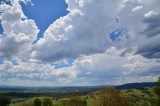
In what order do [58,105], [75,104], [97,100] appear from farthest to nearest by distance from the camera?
[58,105] < [75,104] < [97,100]

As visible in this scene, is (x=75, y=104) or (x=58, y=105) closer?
(x=75, y=104)

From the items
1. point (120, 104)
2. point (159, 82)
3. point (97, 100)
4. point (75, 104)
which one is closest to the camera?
point (120, 104)

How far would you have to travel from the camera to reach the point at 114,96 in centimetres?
10538

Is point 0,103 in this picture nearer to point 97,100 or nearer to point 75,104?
point 75,104

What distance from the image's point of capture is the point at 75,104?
136750mm

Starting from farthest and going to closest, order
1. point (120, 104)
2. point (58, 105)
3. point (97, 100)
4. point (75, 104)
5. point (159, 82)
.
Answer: point (58, 105) → point (75, 104) → point (159, 82) → point (97, 100) → point (120, 104)

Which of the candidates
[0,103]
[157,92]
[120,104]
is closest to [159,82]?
[157,92]

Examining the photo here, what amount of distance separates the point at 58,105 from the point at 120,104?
229 ft

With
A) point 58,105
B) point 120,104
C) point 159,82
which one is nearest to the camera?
point 120,104

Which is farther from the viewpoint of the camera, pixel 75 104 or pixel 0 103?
pixel 0 103

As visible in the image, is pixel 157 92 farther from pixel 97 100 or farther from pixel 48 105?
pixel 48 105

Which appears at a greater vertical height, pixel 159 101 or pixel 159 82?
pixel 159 82

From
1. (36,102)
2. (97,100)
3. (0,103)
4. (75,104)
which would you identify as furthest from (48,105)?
(97,100)

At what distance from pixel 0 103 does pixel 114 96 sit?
298ft
